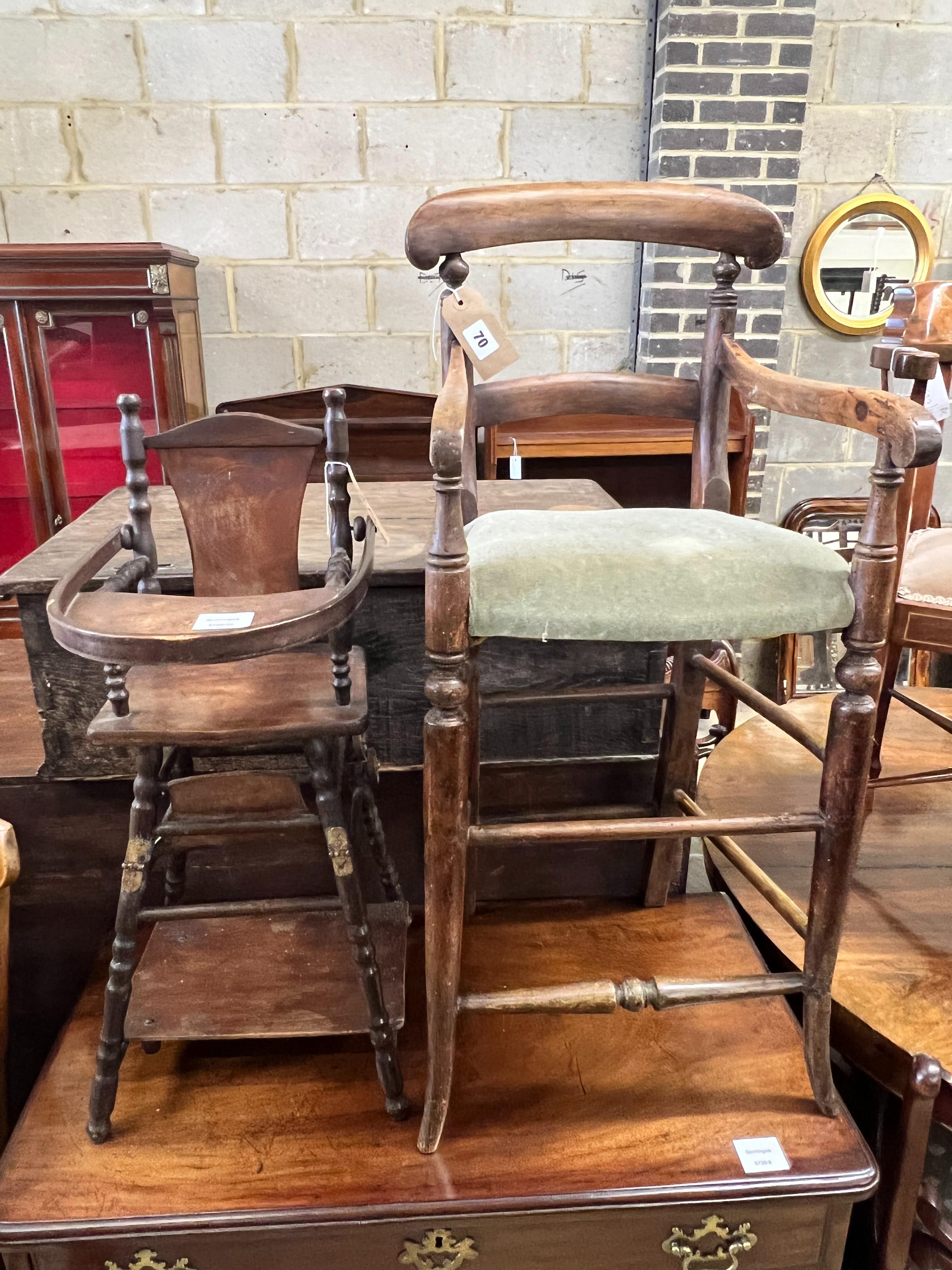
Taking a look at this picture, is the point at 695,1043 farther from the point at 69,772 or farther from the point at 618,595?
the point at 69,772

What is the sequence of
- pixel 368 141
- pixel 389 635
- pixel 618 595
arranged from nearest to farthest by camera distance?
pixel 618 595 → pixel 389 635 → pixel 368 141

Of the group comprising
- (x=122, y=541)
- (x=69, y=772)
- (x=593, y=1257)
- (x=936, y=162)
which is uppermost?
(x=936, y=162)

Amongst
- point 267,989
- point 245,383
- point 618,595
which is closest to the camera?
point 618,595

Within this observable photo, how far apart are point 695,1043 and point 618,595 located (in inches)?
28.3

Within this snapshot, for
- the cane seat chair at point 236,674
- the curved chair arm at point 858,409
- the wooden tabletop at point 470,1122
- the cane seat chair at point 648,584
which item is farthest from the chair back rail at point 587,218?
the wooden tabletop at point 470,1122

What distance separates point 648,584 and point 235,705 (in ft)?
1.66

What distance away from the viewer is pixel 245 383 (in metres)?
3.00

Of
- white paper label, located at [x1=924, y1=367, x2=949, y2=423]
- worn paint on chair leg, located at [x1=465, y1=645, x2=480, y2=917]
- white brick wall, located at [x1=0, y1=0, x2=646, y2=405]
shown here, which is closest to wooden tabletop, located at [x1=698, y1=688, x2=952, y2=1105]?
worn paint on chair leg, located at [x1=465, y1=645, x2=480, y2=917]

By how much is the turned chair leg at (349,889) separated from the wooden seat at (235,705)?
0.06 metres

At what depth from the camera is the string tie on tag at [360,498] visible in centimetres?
108

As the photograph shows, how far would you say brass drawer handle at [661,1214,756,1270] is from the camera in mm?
1094

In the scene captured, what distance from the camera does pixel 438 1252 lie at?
3.54 ft

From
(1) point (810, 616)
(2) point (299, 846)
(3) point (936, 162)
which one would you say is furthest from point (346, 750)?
(3) point (936, 162)

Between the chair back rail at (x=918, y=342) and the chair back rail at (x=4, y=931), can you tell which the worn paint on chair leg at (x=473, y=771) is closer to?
the chair back rail at (x=4, y=931)
